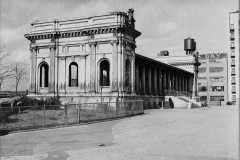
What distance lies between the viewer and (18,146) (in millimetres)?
12312

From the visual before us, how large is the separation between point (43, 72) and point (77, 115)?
864 inches

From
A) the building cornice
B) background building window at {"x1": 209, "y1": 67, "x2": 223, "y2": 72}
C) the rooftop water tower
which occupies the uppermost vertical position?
the rooftop water tower

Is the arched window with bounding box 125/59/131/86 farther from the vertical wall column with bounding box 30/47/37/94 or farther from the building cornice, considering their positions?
the vertical wall column with bounding box 30/47/37/94

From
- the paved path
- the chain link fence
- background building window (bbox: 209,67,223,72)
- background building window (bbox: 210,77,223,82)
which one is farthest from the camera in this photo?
background building window (bbox: 209,67,223,72)

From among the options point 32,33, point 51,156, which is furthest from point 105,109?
point 32,33

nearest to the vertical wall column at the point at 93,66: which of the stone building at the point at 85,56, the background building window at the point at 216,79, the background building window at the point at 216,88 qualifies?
the stone building at the point at 85,56

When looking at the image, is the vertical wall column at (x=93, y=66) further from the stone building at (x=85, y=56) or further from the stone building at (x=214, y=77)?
the stone building at (x=214, y=77)

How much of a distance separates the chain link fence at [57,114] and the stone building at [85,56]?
318 inches

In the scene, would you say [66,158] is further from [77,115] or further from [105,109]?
[105,109]

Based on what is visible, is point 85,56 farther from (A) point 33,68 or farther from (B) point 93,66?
(A) point 33,68

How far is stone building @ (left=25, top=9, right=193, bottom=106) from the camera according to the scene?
3472 cm

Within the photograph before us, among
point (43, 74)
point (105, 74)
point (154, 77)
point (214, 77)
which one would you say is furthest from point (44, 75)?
point (214, 77)

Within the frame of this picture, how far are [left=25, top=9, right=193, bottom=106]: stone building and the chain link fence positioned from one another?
8076 mm

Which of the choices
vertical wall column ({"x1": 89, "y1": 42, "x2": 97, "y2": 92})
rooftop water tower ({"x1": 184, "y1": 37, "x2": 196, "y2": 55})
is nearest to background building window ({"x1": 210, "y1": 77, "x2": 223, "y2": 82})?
rooftop water tower ({"x1": 184, "y1": 37, "x2": 196, "y2": 55})
